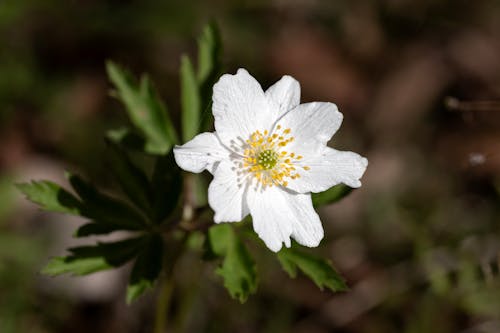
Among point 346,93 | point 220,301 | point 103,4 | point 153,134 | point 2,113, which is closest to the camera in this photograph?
point 153,134

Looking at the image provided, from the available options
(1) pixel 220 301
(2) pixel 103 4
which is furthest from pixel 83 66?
(1) pixel 220 301

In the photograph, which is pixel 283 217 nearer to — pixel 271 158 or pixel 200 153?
pixel 271 158

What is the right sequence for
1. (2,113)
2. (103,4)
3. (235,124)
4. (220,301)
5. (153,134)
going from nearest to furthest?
(235,124), (153,134), (220,301), (2,113), (103,4)

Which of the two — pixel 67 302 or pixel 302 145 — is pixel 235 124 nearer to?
pixel 302 145

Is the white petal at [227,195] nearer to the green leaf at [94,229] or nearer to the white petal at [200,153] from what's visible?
the white petal at [200,153]

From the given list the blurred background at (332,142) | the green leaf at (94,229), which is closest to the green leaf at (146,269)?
the green leaf at (94,229)

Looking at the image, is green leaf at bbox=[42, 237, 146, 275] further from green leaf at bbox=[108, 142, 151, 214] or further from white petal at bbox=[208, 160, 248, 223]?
white petal at bbox=[208, 160, 248, 223]

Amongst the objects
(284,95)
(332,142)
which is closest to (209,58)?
(284,95)
